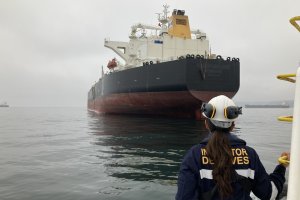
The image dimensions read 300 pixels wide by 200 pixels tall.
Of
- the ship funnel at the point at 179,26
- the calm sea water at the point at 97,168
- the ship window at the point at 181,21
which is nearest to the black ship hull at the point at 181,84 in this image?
the ship funnel at the point at 179,26

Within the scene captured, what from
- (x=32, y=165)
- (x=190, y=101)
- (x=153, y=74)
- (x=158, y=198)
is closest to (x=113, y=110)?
(x=153, y=74)

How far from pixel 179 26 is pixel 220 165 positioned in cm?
2861

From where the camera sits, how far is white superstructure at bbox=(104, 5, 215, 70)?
2872cm

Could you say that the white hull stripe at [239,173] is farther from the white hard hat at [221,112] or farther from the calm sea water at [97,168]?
the calm sea water at [97,168]

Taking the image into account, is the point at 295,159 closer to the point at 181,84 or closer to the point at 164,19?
the point at 181,84

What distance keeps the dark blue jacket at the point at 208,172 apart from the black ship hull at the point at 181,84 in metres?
18.8

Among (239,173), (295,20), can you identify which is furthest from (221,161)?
(295,20)

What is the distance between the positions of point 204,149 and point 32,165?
293 inches

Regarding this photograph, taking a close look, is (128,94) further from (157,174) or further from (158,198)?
(158,198)

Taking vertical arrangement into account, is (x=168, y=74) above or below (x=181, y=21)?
below

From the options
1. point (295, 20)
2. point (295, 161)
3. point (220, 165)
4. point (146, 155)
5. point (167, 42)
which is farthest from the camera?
point (167, 42)

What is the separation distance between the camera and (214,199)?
7.14 feet

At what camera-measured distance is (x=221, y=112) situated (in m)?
2.30

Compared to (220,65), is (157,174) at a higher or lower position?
lower
